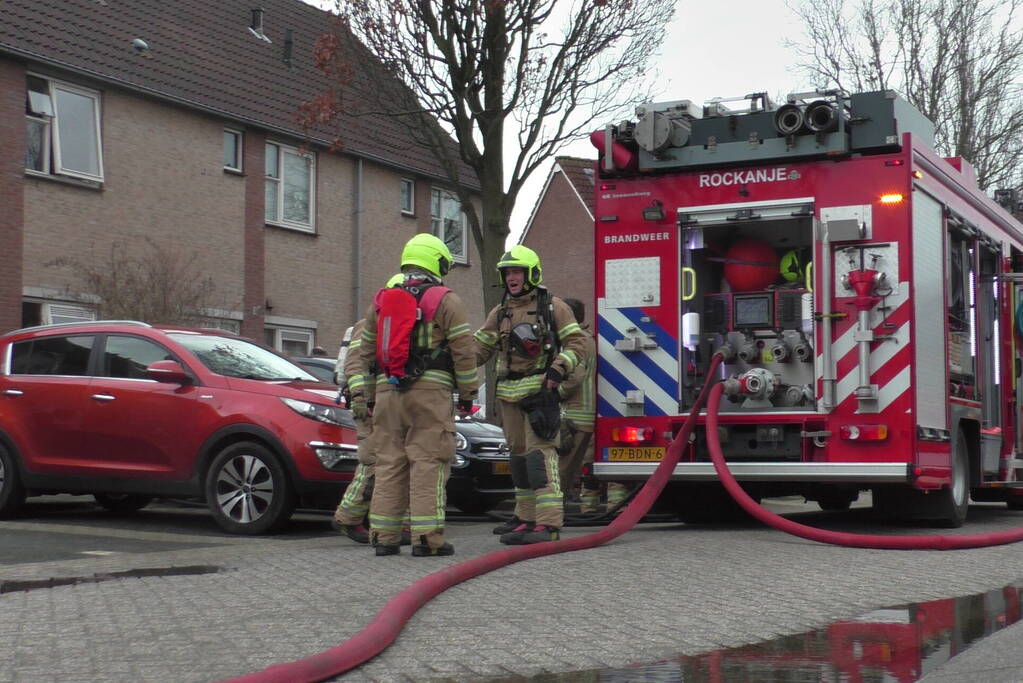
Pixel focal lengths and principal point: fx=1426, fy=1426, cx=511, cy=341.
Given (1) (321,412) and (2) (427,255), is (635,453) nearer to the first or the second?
(1) (321,412)

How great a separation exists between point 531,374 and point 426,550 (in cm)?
143

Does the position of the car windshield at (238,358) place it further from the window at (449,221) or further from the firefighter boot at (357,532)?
the window at (449,221)

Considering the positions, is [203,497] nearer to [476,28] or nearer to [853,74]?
[476,28]

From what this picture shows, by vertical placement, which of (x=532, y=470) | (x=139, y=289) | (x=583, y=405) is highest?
(x=139, y=289)

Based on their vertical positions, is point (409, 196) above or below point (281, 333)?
above

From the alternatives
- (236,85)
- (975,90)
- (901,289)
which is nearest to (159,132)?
(236,85)

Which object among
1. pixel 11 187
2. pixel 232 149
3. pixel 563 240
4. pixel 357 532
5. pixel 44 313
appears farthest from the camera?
pixel 563 240

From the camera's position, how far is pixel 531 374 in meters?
9.10

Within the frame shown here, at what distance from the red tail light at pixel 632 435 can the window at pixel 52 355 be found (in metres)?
4.20

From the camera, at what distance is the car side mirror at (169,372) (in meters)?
10.5

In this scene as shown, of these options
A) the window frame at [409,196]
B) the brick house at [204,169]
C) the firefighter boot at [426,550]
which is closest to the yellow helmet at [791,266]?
the firefighter boot at [426,550]

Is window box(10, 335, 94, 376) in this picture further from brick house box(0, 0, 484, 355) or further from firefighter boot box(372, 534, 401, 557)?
brick house box(0, 0, 484, 355)

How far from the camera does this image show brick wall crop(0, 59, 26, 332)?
18828 millimetres

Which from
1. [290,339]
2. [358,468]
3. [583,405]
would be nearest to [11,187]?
[290,339]
